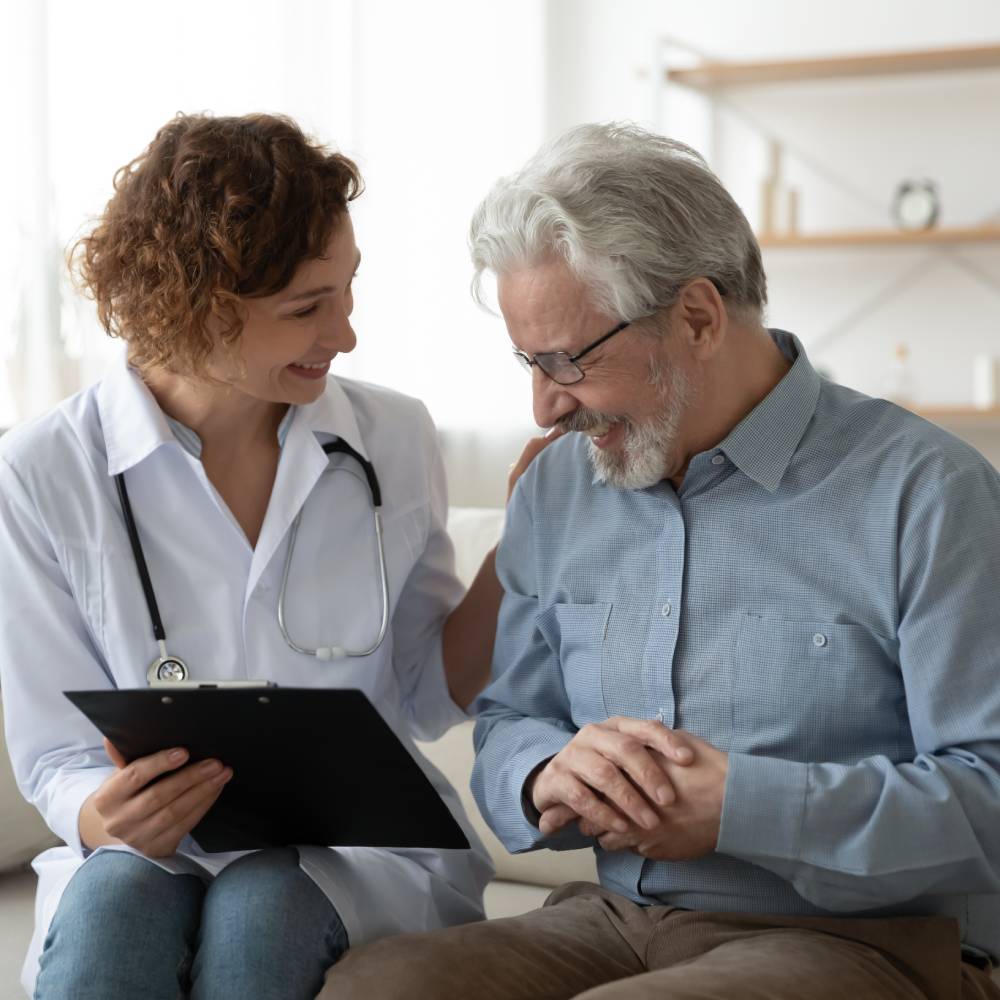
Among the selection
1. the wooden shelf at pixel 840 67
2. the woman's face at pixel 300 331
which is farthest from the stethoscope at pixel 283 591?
the wooden shelf at pixel 840 67

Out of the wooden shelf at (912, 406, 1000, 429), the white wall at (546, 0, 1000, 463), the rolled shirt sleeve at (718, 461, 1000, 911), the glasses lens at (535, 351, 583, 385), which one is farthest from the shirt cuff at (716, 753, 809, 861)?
the white wall at (546, 0, 1000, 463)

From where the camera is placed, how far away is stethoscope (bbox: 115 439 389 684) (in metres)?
1.61

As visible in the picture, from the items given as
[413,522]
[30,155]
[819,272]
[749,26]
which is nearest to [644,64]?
[749,26]

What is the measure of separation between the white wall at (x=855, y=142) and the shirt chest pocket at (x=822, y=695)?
292cm

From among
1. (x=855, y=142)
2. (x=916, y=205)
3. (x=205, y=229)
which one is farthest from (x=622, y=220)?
(x=855, y=142)

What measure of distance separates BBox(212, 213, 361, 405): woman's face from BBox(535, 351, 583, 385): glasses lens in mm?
252

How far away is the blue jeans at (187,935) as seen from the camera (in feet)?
4.50

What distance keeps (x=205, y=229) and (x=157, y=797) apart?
0.64 meters

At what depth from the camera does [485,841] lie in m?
2.11

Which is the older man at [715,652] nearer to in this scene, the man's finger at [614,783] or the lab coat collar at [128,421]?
the man's finger at [614,783]

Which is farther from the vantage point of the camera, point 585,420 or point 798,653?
point 585,420

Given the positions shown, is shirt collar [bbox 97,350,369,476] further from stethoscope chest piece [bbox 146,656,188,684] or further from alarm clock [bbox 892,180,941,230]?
alarm clock [bbox 892,180,941,230]

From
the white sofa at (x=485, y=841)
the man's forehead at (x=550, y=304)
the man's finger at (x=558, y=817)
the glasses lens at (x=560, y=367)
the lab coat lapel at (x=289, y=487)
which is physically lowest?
the white sofa at (x=485, y=841)

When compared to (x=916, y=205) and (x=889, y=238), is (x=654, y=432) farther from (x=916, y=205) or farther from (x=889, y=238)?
(x=916, y=205)
